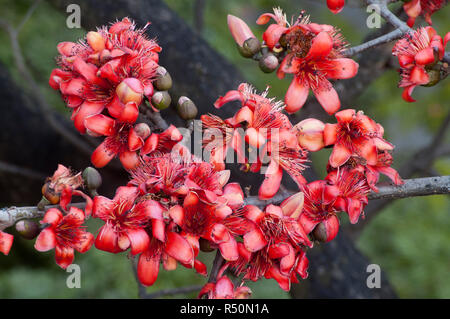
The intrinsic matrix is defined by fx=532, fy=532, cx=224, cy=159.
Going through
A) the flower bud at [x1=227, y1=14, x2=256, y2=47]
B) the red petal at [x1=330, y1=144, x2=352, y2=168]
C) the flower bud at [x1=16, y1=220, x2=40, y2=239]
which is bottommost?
the flower bud at [x1=16, y1=220, x2=40, y2=239]

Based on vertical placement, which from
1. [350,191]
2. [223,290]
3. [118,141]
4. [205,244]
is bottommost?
[223,290]

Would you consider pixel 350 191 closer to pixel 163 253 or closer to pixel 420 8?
pixel 163 253

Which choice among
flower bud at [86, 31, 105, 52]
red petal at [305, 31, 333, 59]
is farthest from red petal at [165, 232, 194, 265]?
red petal at [305, 31, 333, 59]

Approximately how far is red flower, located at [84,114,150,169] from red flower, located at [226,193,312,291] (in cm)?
28

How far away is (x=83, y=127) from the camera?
1.17 metres

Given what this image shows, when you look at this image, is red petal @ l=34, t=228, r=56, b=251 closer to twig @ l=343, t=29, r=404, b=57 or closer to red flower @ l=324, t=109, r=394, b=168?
red flower @ l=324, t=109, r=394, b=168

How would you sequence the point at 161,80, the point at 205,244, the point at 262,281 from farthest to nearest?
the point at 262,281, the point at 161,80, the point at 205,244

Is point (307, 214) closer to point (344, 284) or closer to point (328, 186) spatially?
point (328, 186)

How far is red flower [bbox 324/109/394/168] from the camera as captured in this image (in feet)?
3.94

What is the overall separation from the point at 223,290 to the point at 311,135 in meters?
0.40

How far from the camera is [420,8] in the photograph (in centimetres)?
147

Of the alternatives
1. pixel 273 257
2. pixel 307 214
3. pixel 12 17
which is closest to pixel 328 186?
pixel 307 214

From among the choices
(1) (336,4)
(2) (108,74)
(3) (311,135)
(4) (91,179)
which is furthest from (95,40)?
(1) (336,4)

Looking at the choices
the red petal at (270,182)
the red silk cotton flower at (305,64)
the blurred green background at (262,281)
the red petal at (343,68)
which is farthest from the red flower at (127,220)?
the blurred green background at (262,281)
